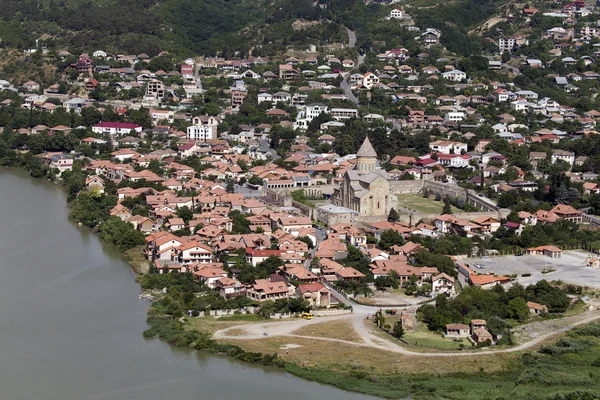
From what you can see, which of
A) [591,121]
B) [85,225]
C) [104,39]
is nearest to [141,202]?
Answer: [85,225]

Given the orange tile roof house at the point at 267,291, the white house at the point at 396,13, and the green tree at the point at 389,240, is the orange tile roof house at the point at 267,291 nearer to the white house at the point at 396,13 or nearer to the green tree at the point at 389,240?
the green tree at the point at 389,240

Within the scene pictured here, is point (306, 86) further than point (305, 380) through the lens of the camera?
Yes

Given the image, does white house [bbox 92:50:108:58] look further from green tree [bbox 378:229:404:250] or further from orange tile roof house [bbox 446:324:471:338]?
orange tile roof house [bbox 446:324:471:338]

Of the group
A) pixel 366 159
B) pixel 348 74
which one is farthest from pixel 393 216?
pixel 348 74

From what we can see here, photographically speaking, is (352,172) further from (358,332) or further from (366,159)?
(358,332)

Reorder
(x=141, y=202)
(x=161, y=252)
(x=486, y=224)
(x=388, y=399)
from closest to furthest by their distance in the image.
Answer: (x=388, y=399)
(x=161, y=252)
(x=486, y=224)
(x=141, y=202)

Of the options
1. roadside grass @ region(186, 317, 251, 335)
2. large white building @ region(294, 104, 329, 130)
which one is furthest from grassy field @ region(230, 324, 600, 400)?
large white building @ region(294, 104, 329, 130)

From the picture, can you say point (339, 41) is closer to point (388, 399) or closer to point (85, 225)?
point (85, 225)
